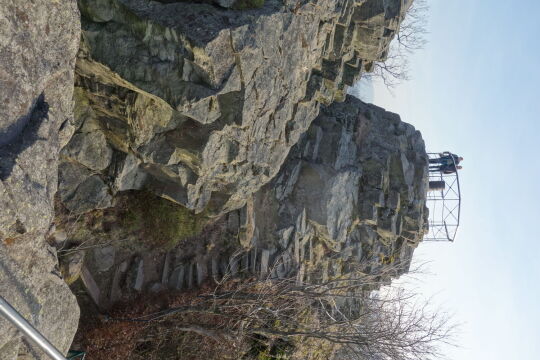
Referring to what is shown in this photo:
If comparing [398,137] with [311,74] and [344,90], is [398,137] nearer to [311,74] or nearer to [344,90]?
[344,90]

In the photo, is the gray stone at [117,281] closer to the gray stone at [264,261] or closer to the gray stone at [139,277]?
the gray stone at [139,277]

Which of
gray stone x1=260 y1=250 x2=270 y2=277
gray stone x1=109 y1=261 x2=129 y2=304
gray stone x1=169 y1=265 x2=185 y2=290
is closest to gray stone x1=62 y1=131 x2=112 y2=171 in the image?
gray stone x1=109 y1=261 x2=129 y2=304

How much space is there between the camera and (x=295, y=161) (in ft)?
36.0

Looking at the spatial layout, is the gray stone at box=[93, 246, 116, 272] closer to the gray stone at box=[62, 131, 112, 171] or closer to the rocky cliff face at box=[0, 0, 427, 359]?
the rocky cliff face at box=[0, 0, 427, 359]

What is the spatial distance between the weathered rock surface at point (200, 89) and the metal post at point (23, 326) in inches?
141

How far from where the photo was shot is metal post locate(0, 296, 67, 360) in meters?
3.01

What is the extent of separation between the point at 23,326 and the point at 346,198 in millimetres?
9323

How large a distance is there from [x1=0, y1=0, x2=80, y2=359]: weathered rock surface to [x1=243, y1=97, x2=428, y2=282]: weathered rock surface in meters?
6.15

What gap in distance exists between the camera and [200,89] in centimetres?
607

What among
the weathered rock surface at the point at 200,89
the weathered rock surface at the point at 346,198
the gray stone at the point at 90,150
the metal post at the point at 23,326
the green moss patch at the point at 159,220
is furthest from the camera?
the weathered rock surface at the point at 346,198

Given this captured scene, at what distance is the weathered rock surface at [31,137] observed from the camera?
372 centimetres

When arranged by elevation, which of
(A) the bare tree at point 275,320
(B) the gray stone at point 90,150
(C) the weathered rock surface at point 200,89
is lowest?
(A) the bare tree at point 275,320

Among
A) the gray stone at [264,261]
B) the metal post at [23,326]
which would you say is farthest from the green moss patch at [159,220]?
the metal post at [23,326]

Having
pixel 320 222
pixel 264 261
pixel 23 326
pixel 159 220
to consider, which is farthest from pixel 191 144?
pixel 320 222
